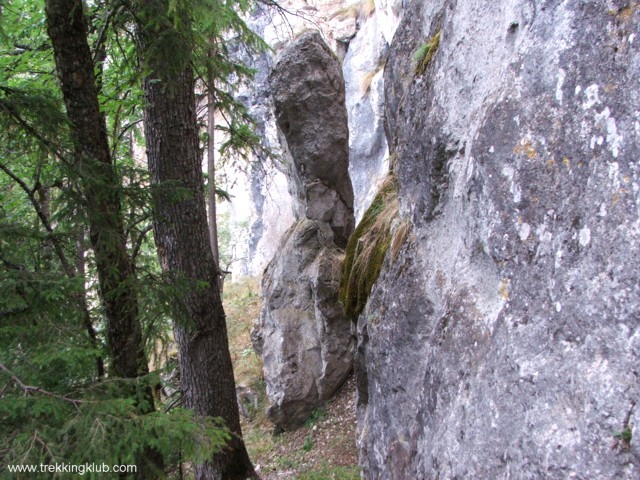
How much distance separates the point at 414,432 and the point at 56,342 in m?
2.58

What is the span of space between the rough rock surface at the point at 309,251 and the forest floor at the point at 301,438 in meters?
0.35

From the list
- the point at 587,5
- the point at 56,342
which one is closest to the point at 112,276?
the point at 56,342

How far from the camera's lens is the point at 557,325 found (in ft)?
7.62

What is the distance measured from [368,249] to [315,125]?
514cm

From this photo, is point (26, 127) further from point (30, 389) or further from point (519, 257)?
point (519, 257)

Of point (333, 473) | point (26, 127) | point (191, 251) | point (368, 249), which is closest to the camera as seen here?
point (26, 127)

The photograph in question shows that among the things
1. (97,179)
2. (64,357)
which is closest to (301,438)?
(97,179)

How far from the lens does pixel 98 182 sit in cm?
362

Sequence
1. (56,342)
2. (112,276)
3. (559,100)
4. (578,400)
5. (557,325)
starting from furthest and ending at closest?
(112,276) < (56,342) < (559,100) < (557,325) < (578,400)

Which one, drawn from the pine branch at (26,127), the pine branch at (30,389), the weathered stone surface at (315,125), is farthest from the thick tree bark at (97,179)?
the weathered stone surface at (315,125)

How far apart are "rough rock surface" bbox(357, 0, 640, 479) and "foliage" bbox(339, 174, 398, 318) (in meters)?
0.85

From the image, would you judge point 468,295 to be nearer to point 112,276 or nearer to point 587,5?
point 587,5

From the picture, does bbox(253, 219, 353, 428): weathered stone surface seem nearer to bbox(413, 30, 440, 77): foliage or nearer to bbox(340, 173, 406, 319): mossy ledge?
bbox(340, 173, 406, 319): mossy ledge

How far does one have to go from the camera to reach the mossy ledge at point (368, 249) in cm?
517
